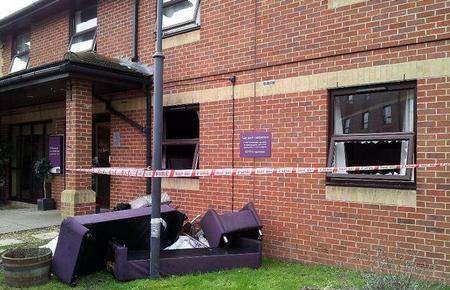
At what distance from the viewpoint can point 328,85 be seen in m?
6.01

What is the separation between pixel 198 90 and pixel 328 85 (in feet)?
8.18

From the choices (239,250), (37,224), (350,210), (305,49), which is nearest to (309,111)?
(305,49)

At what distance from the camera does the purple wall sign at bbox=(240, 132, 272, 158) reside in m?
6.59

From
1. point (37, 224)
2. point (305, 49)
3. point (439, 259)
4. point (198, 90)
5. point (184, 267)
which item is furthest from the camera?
point (37, 224)

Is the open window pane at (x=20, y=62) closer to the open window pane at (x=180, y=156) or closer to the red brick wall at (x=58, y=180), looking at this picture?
the red brick wall at (x=58, y=180)

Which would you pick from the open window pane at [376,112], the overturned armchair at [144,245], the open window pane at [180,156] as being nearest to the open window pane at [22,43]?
the open window pane at [180,156]

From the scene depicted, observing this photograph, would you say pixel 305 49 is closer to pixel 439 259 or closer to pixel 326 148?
pixel 326 148

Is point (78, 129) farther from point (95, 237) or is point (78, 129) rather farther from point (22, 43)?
point (22, 43)

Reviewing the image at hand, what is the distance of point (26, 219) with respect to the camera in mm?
9672

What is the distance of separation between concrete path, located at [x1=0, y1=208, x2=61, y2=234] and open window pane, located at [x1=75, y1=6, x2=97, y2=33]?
4486 mm

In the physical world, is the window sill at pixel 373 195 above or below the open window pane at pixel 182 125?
below

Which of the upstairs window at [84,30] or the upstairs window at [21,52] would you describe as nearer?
the upstairs window at [84,30]

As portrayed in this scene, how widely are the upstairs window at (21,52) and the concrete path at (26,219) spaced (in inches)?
165

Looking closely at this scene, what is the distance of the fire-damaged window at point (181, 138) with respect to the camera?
7.87 metres
